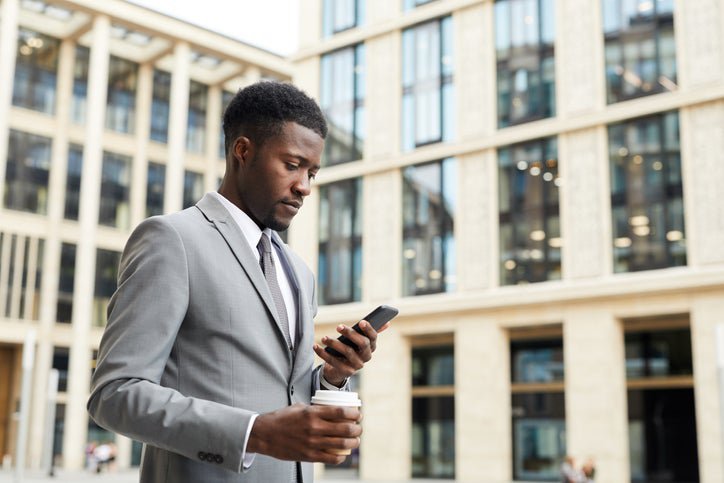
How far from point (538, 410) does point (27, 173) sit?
26013 mm

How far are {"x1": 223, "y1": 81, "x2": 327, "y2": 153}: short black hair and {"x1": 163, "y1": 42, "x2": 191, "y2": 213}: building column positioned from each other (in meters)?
44.6

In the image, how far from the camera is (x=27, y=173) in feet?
142

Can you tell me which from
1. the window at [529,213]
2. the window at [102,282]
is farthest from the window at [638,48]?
the window at [102,282]

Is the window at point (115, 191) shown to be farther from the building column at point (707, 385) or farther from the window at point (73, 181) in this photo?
the building column at point (707, 385)

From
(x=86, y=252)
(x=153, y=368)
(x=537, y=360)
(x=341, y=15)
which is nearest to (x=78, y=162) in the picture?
(x=86, y=252)

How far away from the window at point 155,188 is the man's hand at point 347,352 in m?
45.9

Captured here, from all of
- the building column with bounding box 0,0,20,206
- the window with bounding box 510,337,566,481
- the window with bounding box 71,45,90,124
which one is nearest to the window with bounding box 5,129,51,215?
the building column with bounding box 0,0,20,206

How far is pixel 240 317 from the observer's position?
229 cm

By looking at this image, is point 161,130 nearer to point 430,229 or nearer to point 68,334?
point 68,334

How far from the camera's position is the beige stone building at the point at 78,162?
1660 inches

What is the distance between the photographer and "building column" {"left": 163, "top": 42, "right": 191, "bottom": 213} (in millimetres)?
46281

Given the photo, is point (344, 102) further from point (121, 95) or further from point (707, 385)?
point (707, 385)

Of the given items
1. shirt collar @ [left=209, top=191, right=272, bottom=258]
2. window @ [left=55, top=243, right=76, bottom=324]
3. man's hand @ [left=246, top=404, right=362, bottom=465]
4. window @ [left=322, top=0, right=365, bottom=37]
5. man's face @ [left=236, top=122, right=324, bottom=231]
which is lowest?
man's hand @ [left=246, top=404, right=362, bottom=465]

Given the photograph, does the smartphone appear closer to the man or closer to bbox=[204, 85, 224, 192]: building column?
the man
